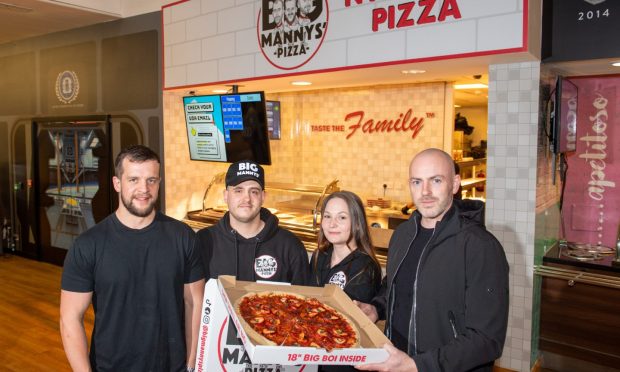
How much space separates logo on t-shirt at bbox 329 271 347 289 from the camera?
253 cm

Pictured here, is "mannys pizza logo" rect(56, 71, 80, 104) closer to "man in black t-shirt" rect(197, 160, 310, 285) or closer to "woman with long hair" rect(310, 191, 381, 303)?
"man in black t-shirt" rect(197, 160, 310, 285)

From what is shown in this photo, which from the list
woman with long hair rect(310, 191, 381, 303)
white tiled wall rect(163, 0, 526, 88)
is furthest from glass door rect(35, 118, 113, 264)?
woman with long hair rect(310, 191, 381, 303)

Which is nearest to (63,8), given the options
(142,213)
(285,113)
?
(285,113)

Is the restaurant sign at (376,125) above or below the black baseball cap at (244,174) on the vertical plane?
above

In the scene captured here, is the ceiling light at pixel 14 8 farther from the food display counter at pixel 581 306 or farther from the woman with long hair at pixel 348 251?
the food display counter at pixel 581 306

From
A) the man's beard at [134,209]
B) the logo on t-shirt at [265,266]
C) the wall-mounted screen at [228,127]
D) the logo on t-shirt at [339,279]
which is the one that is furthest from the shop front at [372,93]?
the man's beard at [134,209]

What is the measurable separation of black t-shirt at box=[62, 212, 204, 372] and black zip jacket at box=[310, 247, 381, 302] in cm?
69

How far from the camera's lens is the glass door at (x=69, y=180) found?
662cm

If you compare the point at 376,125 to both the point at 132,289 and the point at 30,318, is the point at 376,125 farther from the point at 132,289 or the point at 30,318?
the point at 132,289

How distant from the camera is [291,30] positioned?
449 centimetres

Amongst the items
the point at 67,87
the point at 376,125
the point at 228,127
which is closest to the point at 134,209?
the point at 228,127

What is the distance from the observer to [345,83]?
5.21 m

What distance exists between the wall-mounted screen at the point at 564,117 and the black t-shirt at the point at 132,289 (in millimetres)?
2919

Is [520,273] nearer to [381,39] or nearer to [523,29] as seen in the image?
[523,29]
